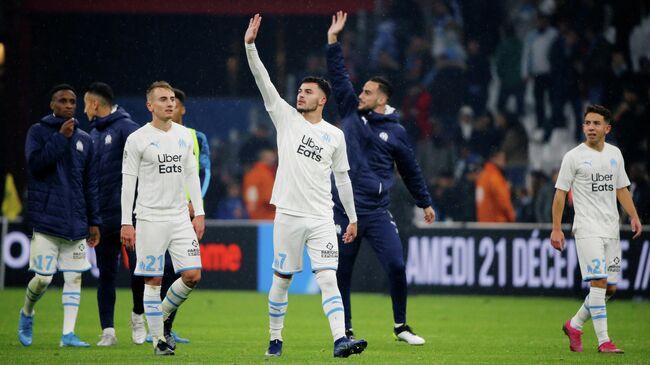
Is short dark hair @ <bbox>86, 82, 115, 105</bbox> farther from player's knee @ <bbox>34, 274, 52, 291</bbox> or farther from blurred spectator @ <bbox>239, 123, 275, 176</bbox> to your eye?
blurred spectator @ <bbox>239, 123, 275, 176</bbox>

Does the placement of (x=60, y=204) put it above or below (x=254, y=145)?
below

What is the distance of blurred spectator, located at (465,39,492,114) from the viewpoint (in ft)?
75.7

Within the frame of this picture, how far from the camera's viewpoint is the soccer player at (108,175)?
36.9ft

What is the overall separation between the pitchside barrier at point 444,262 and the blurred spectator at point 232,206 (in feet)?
9.18

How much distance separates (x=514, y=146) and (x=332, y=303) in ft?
43.0

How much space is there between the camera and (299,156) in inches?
391

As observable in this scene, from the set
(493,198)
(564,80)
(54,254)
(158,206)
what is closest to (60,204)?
(54,254)

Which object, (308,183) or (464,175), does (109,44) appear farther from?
(308,183)

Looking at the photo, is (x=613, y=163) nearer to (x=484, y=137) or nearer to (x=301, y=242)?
(x=301, y=242)

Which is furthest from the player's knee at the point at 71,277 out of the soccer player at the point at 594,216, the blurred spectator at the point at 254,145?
the blurred spectator at the point at 254,145

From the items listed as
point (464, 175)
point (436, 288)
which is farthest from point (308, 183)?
point (464, 175)

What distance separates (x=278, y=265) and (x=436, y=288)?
9.33 m

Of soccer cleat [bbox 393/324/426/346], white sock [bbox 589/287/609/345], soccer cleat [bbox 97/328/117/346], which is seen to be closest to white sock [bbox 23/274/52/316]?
soccer cleat [bbox 97/328/117/346]

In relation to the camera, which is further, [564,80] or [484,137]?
[564,80]
